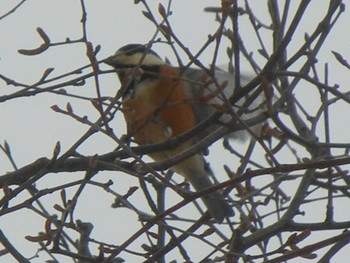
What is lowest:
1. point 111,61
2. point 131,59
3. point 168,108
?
point 111,61

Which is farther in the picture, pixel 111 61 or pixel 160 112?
pixel 160 112

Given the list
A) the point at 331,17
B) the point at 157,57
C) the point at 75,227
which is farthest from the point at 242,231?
the point at 157,57

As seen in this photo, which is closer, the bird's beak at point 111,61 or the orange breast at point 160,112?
the bird's beak at point 111,61

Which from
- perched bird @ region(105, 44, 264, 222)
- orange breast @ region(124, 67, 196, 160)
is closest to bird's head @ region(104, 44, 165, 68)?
perched bird @ region(105, 44, 264, 222)

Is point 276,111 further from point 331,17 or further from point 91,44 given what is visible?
point 91,44

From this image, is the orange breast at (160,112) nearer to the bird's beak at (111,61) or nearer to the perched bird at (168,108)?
the perched bird at (168,108)

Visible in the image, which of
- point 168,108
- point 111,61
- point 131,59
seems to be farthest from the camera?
point 131,59

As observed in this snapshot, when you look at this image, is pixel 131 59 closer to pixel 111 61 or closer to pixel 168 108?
pixel 168 108

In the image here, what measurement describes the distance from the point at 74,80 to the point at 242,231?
77 centimetres

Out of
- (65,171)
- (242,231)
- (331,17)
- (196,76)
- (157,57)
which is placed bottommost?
(242,231)

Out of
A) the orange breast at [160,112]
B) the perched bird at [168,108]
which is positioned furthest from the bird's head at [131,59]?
the orange breast at [160,112]

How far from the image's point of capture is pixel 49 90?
2.53 m

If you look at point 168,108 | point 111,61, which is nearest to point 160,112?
point 168,108

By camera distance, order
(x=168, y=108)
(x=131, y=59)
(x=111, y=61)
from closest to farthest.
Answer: (x=111, y=61) → (x=168, y=108) → (x=131, y=59)
